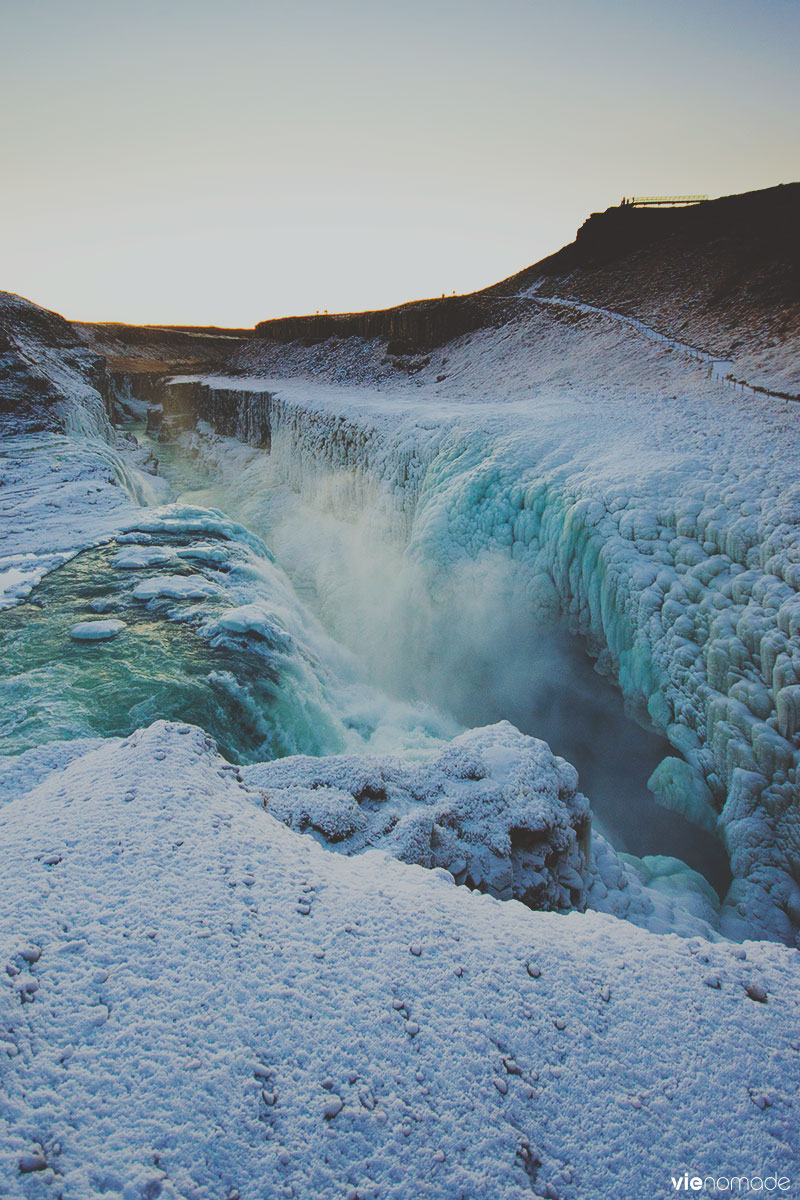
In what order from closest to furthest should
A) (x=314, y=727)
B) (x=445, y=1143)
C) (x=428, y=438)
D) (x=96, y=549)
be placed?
1. (x=445, y=1143)
2. (x=314, y=727)
3. (x=96, y=549)
4. (x=428, y=438)

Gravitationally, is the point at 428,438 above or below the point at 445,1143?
above

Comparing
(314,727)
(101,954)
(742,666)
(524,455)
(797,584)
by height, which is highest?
(524,455)

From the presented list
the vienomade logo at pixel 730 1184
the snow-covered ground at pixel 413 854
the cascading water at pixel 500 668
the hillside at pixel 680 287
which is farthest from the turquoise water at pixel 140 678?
the hillside at pixel 680 287

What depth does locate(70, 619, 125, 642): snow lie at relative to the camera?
5.65 meters

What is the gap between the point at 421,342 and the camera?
23.2 metres

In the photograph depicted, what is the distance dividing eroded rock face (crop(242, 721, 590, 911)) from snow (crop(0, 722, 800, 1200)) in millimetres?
688

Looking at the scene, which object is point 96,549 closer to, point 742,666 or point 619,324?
point 742,666

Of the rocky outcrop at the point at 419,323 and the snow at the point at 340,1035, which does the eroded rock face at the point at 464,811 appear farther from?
the rocky outcrop at the point at 419,323

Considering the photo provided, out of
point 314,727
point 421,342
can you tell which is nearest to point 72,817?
point 314,727

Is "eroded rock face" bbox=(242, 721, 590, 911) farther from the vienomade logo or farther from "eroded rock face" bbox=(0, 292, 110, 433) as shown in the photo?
"eroded rock face" bbox=(0, 292, 110, 433)

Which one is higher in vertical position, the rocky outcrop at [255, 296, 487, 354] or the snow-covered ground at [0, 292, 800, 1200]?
the rocky outcrop at [255, 296, 487, 354]

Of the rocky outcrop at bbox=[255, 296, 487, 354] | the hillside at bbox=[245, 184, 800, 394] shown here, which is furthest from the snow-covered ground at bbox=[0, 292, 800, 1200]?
the rocky outcrop at bbox=[255, 296, 487, 354]

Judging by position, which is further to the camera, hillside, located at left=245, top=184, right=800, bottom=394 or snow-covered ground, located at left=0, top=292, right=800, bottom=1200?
hillside, located at left=245, top=184, right=800, bottom=394

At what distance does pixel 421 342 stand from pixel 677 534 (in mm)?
20167
